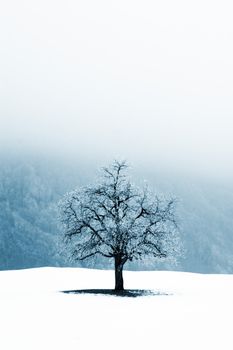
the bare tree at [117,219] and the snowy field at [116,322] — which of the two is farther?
the bare tree at [117,219]

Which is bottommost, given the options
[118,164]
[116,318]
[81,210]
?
[116,318]

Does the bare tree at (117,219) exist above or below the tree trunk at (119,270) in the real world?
above

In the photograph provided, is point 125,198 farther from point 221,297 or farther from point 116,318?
point 116,318

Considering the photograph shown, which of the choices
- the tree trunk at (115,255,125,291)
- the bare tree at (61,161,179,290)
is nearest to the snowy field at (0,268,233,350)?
the bare tree at (61,161,179,290)

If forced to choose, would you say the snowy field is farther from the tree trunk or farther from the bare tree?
the tree trunk

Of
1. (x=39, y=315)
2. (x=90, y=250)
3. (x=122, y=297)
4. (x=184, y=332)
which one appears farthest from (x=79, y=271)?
(x=184, y=332)

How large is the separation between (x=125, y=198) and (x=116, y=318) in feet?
58.4

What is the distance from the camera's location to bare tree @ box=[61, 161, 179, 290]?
4247 centimetres

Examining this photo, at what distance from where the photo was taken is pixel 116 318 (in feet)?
86.6

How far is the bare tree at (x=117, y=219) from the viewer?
139ft

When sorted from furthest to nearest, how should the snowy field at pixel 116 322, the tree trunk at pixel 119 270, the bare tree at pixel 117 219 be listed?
the tree trunk at pixel 119 270 < the bare tree at pixel 117 219 < the snowy field at pixel 116 322

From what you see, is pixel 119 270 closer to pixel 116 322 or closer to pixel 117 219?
pixel 117 219

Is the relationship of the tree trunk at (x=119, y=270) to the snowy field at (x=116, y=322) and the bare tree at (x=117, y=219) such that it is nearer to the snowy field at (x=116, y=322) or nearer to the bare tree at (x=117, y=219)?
the bare tree at (x=117, y=219)

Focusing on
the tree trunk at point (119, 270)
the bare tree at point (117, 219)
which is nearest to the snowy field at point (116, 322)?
the bare tree at point (117, 219)
